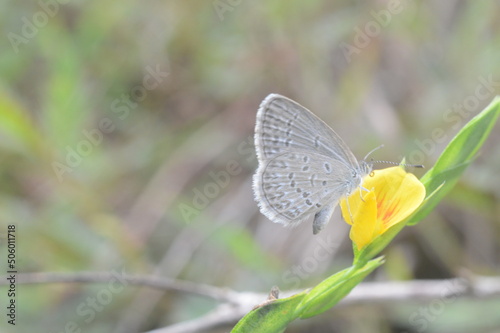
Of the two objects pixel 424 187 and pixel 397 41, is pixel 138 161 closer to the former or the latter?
pixel 397 41

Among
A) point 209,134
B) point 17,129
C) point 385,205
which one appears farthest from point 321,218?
point 209,134

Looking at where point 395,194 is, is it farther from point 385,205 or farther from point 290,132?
point 290,132

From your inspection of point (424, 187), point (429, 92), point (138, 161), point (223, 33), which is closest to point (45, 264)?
point (138, 161)

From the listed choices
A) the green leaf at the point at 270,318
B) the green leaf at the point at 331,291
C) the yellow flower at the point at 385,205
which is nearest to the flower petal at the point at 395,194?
the yellow flower at the point at 385,205

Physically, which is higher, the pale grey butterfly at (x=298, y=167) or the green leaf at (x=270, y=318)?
the pale grey butterfly at (x=298, y=167)

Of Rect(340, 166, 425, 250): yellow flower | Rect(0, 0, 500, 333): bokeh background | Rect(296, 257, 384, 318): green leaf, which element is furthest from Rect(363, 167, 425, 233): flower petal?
Rect(0, 0, 500, 333): bokeh background

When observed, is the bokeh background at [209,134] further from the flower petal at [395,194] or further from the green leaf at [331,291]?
the green leaf at [331,291]
